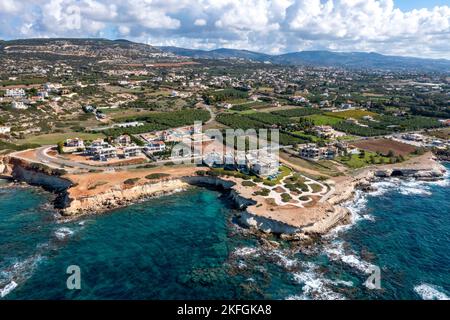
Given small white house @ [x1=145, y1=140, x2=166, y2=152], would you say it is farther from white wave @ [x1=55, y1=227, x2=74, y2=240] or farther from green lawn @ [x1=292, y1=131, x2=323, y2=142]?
green lawn @ [x1=292, y1=131, x2=323, y2=142]

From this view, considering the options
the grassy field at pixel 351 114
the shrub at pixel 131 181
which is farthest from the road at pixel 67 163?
the grassy field at pixel 351 114

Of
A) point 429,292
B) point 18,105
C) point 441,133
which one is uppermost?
point 18,105

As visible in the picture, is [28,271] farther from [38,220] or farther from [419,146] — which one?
[419,146]

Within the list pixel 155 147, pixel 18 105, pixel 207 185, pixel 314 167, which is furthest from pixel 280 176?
pixel 18 105

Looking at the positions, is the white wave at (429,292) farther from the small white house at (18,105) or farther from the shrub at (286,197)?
the small white house at (18,105)

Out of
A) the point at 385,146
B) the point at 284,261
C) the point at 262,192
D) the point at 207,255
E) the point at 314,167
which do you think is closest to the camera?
the point at 284,261

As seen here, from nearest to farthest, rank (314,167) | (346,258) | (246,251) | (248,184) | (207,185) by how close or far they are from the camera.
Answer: (346,258) → (246,251) → (248,184) → (207,185) → (314,167)

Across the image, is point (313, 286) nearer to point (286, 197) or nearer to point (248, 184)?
point (286, 197)
